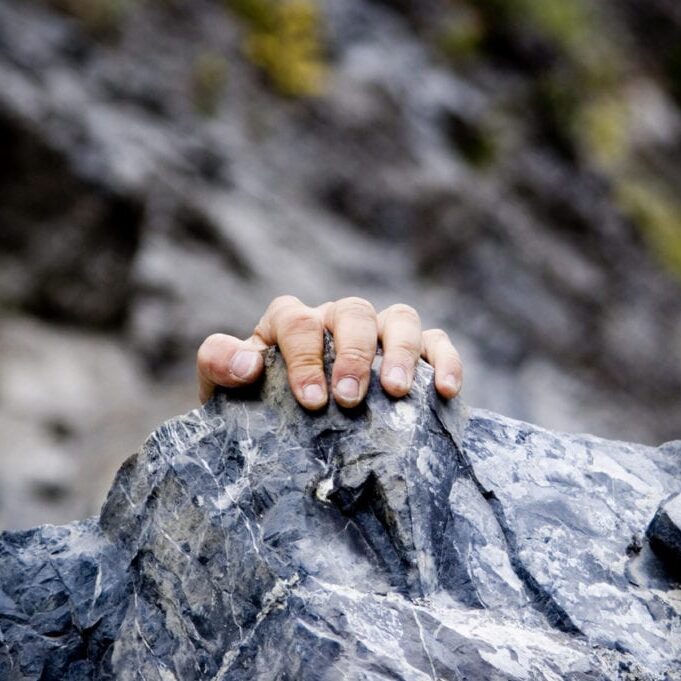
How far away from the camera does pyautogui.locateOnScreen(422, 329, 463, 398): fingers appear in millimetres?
2656

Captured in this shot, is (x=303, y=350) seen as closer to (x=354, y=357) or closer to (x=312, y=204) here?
(x=354, y=357)

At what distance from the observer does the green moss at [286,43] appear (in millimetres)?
12789

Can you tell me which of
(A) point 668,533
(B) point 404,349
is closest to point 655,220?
(A) point 668,533

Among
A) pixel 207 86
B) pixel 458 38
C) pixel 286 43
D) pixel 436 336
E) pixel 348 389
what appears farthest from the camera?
pixel 458 38

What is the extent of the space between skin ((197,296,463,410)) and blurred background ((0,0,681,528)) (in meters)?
4.38

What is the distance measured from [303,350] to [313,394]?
158 mm

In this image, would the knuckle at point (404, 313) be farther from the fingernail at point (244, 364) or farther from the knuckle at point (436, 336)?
the fingernail at point (244, 364)

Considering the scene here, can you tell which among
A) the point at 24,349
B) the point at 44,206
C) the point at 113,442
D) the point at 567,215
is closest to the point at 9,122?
the point at 44,206

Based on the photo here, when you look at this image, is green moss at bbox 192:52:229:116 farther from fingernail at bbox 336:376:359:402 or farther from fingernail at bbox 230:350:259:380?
fingernail at bbox 336:376:359:402

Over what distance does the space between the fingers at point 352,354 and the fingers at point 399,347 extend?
0.20ft

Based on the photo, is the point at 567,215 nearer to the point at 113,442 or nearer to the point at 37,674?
the point at 113,442

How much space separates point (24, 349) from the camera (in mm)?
8484

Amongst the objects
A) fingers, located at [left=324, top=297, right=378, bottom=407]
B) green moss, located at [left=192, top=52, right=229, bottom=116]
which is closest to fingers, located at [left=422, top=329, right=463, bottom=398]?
fingers, located at [left=324, top=297, right=378, bottom=407]

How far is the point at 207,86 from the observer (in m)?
11.8
